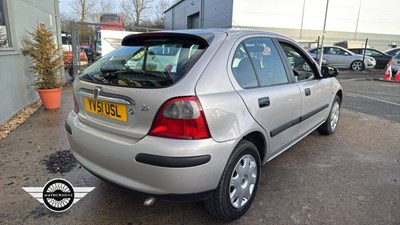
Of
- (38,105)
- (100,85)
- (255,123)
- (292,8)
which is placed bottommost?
(38,105)

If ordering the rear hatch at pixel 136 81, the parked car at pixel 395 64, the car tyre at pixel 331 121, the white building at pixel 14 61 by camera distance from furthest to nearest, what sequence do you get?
the parked car at pixel 395 64, the white building at pixel 14 61, the car tyre at pixel 331 121, the rear hatch at pixel 136 81

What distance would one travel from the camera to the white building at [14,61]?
197 inches

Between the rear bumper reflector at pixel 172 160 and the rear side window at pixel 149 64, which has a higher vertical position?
the rear side window at pixel 149 64

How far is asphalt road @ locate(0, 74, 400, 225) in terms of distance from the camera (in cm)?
246

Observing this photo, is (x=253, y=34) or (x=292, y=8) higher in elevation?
(x=292, y=8)

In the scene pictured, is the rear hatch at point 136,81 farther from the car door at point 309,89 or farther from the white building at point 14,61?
the white building at point 14,61

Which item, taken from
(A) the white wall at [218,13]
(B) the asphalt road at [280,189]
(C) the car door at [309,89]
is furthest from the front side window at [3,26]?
(A) the white wall at [218,13]

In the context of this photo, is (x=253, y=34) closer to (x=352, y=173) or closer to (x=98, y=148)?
(x=98, y=148)

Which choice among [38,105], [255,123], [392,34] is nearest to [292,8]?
[392,34]

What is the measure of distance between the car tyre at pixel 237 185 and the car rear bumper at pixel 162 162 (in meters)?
0.11

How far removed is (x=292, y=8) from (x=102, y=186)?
26.2 m

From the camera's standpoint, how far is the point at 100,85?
231 cm

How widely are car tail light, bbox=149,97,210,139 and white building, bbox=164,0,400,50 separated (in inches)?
929

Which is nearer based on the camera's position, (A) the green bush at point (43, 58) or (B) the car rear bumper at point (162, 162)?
(B) the car rear bumper at point (162, 162)
